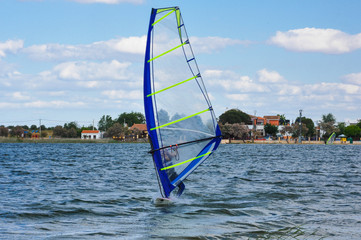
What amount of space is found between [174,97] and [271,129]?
500 ft

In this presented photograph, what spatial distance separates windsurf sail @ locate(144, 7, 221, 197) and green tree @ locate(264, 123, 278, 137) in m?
151

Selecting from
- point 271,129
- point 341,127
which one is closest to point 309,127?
point 341,127

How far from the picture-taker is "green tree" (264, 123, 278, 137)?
160 metres

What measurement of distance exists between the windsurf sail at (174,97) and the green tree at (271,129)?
15146 cm

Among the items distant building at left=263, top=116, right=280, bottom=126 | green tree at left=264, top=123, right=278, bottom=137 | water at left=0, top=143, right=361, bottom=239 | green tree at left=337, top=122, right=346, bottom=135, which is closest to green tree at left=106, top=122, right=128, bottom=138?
green tree at left=264, top=123, right=278, bottom=137

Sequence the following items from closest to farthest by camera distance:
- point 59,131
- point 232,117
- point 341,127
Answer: point 232,117 → point 341,127 → point 59,131

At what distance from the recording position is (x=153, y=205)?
13391 mm

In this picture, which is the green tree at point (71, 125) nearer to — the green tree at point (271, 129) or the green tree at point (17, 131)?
the green tree at point (17, 131)

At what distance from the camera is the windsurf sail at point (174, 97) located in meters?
11.5

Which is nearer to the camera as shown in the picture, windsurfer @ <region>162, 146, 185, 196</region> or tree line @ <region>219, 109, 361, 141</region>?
windsurfer @ <region>162, 146, 185, 196</region>

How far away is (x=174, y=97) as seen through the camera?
1159cm

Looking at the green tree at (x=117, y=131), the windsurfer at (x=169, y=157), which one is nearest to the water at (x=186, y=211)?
the windsurfer at (x=169, y=157)

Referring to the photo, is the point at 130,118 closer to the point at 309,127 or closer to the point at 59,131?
the point at 59,131

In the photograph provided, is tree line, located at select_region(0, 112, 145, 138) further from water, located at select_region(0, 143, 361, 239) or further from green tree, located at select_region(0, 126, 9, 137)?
water, located at select_region(0, 143, 361, 239)
